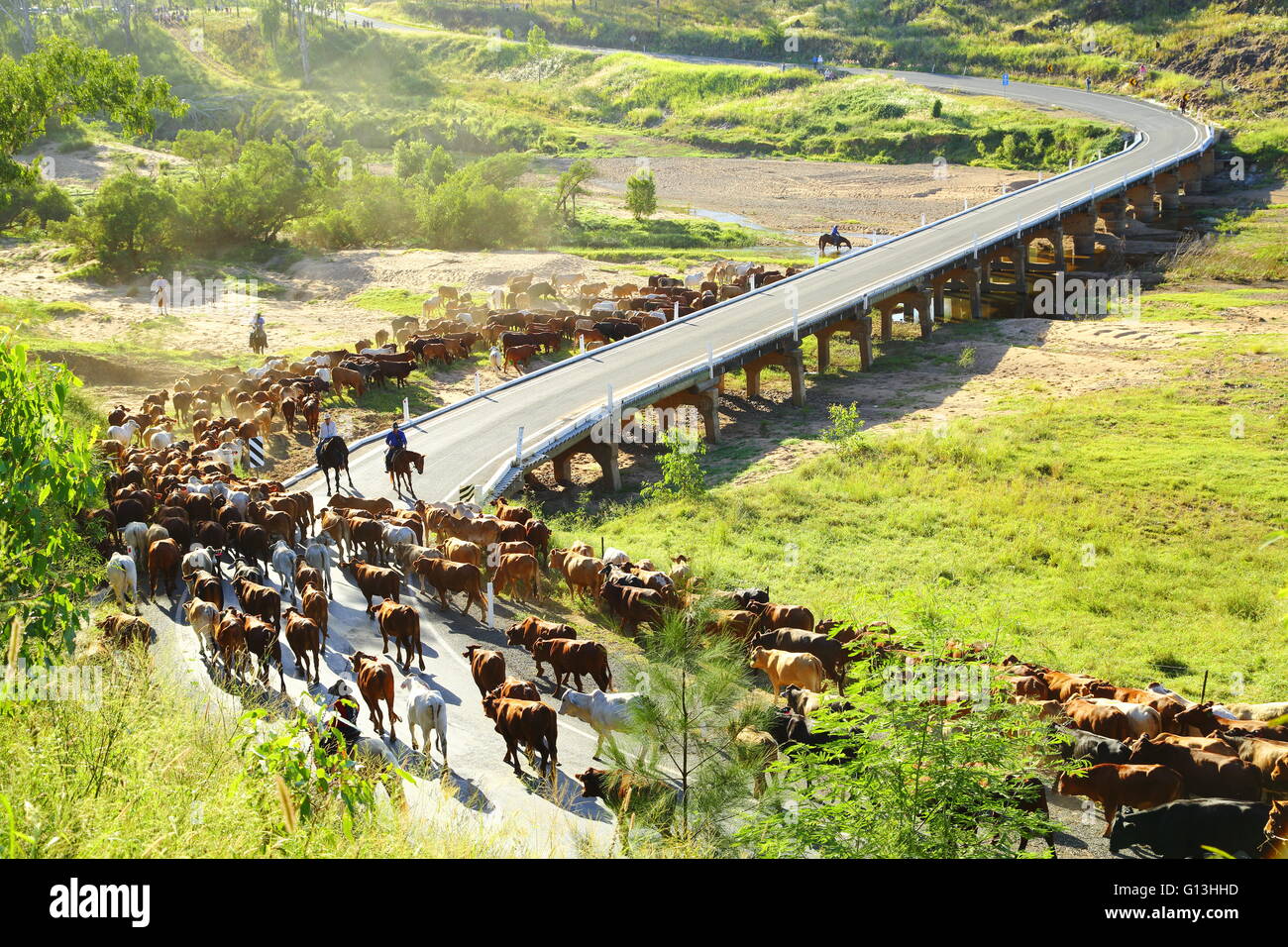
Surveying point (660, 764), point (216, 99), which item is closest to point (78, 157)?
point (216, 99)

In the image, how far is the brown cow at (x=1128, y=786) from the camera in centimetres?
1317

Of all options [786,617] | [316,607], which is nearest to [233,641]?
[316,607]

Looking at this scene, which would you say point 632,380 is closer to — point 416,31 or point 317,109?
point 317,109

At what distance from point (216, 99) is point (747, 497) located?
81.7 metres

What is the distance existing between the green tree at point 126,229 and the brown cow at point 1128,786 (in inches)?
1884

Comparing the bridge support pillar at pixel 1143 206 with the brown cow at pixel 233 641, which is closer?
the brown cow at pixel 233 641

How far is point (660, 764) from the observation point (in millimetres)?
12523

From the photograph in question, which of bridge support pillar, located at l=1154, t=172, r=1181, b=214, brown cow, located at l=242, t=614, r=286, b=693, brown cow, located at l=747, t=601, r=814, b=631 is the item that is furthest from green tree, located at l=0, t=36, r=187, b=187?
bridge support pillar, located at l=1154, t=172, r=1181, b=214

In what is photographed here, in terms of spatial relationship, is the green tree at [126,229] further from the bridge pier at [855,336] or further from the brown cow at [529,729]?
the brown cow at [529,729]

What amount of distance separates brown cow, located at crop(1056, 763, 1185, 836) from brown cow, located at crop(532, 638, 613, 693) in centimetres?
638

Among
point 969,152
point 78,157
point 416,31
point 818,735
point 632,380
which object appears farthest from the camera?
point 416,31

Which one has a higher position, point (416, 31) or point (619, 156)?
point (416, 31)

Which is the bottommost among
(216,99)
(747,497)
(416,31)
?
(747,497)

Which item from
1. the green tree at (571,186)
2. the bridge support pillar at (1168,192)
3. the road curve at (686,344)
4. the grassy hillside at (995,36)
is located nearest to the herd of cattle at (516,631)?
the road curve at (686,344)
